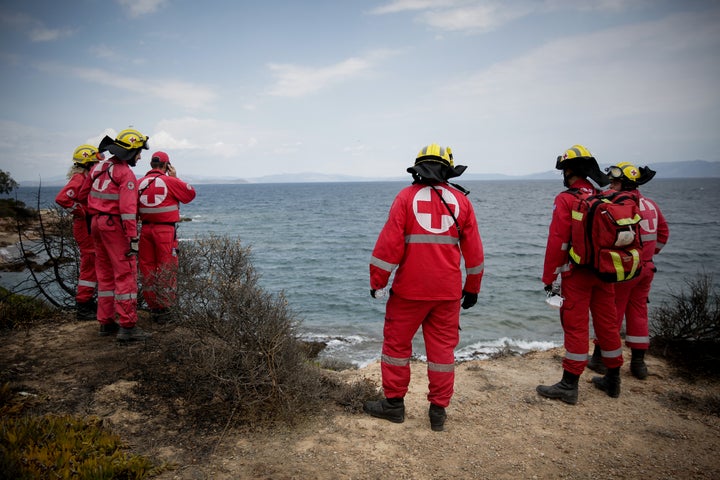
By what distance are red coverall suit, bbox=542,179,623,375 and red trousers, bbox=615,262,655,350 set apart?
56cm

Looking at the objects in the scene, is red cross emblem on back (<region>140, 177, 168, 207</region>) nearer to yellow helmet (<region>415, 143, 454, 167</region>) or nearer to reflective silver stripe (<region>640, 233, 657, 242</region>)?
yellow helmet (<region>415, 143, 454, 167</region>)

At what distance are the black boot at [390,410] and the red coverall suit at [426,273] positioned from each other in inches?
3.5

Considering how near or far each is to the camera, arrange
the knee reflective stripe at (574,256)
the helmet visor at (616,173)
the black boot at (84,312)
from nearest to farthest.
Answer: the knee reflective stripe at (574,256)
the helmet visor at (616,173)
the black boot at (84,312)

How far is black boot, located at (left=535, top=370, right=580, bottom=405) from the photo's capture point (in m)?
4.49

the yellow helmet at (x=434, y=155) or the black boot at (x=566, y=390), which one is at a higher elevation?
the yellow helmet at (x=434, y=155)

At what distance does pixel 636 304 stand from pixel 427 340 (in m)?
3.16

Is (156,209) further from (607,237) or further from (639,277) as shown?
(639,277)

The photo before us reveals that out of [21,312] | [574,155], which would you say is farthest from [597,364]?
[21,312]

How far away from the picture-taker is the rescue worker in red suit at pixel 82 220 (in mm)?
5371

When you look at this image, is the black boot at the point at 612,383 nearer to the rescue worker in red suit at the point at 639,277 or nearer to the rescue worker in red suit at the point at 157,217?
the rescue worker in red suit at the point at 639,277

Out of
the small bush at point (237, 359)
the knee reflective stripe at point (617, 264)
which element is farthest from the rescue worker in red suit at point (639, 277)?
the small bush at point (237, 359)

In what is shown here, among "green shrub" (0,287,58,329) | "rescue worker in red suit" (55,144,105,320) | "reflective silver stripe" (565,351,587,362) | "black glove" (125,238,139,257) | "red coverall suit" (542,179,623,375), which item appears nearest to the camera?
"red coverall suit" (542,179,623,375)

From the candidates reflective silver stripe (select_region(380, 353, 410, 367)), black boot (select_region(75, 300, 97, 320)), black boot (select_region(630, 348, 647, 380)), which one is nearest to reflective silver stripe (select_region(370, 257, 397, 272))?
reflective silver stripe (select_region(380, 353, 410, 367))

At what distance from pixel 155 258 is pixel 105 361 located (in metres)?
1.48
